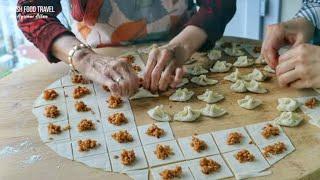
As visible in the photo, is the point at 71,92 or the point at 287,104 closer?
the point at 287,104

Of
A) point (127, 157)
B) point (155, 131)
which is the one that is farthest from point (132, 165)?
point (155, 131)

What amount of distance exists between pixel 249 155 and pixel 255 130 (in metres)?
0.11

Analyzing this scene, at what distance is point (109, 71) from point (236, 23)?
145cm

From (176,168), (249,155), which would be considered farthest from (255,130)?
(176,168)

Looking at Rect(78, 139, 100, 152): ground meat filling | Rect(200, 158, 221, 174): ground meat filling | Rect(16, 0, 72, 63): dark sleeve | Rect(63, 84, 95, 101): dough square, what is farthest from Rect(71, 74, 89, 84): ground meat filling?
Rect(200, 158, 221, 174): ground meat filling

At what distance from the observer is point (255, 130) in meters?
1.09

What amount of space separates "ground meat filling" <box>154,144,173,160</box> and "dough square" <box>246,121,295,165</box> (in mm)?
216

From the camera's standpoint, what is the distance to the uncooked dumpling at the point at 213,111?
1.15m

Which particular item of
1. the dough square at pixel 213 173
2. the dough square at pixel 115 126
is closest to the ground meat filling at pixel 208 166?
the dough square at pixel 213 173

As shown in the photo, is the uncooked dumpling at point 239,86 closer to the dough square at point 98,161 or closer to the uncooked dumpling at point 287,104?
the uncooked dumpling at point 287,104

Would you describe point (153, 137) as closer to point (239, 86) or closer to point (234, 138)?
point (234, 138)

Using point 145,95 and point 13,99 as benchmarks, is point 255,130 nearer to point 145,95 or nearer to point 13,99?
point 145,95

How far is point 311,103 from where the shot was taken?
1186 millimetres

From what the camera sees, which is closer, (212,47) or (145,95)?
(145,95)
